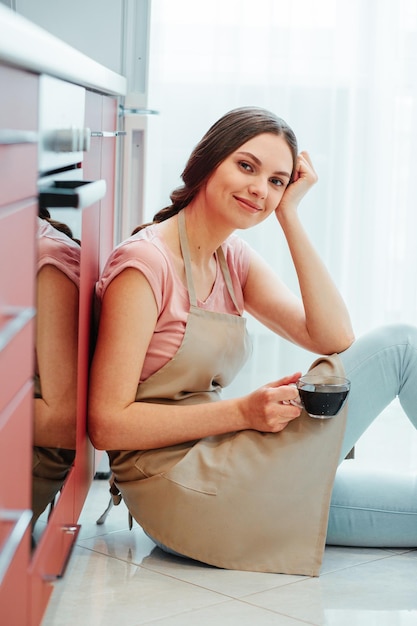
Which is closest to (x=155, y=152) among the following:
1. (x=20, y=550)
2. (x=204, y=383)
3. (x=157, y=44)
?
(x=157, y=44)

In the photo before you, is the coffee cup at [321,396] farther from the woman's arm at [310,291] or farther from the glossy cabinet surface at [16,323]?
the glossy cabinet surface at [16,323]

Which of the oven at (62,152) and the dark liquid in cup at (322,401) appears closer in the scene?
the oven at (62,152)

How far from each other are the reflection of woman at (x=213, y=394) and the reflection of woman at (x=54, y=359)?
196mm

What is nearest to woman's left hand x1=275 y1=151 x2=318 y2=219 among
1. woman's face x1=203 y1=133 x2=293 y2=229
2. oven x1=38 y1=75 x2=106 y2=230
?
woman's face x1=203 y1=133 x2=293 y2=229

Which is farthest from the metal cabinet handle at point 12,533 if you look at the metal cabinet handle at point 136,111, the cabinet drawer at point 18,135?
the metal cabinet handle at point 136,111

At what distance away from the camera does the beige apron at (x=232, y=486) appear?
1.83 m

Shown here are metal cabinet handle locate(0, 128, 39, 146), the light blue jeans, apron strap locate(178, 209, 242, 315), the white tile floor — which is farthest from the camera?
the light blue jeans

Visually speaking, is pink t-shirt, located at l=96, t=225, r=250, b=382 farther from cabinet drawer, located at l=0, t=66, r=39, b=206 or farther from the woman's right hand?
cabinet drawer, located at l=0, t=66, r=39, b=206

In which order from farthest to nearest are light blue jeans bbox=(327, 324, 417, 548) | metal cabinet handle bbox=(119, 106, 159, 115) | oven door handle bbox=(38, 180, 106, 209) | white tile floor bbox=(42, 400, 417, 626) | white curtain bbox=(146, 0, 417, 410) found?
white curtain bbox=(146, 0, 417, 410), metal cabinet handle bbox=(119, 106, 159, 115), light blue jeans bbox=(327, 324, 417, 548), white tile floor bbox=(42, 400, 417, 626), oven door handle bbox=(38, 180, 106, 209)

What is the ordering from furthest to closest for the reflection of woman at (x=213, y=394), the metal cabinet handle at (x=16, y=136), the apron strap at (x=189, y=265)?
1. the apron strap at (x=189, y=265)
2. the reflection of woman at (x=213, y=394)
3. the metal cabinet handle at (x=16, y=136)

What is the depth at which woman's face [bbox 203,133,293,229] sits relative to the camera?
1904 mm

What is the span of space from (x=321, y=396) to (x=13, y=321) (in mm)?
880

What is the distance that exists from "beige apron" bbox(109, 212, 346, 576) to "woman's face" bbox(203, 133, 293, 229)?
Result: 0.14 m

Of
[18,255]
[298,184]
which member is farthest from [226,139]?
[18,255]
